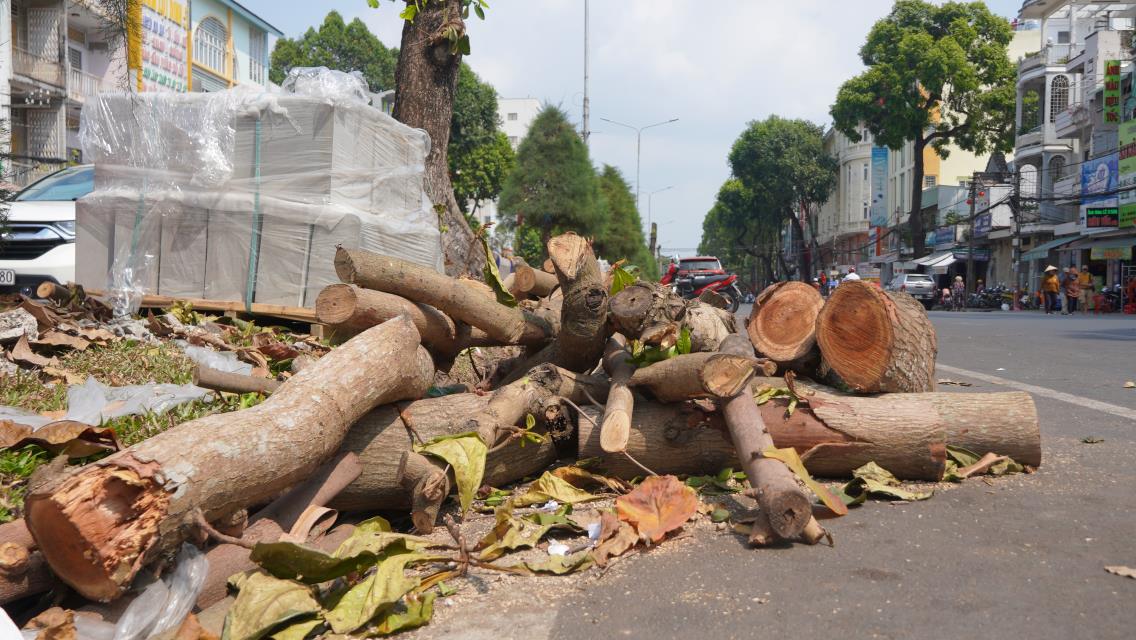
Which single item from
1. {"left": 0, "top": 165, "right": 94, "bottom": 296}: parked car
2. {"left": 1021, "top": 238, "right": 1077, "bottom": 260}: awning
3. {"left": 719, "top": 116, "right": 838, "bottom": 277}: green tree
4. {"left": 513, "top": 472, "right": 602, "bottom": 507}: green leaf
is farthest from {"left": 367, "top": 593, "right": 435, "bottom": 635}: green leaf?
{"left": 719, "top": 116, "right": 838, "bottom": 277}: green tree

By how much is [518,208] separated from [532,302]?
2050cm

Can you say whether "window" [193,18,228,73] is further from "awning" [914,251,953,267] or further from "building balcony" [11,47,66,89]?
"awning" [914,251,953,267]

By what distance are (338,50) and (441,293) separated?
54431 mm

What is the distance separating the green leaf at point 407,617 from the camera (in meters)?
2.74

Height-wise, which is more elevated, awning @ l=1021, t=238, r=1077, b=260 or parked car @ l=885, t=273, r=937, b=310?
awning @ l=1021, t=238, r=1077, b=260

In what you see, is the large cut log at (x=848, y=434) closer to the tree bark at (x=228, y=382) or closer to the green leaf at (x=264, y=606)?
the tree bark at (x=228, y=382)

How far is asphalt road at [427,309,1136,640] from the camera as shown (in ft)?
8.66

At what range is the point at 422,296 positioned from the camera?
4820mm

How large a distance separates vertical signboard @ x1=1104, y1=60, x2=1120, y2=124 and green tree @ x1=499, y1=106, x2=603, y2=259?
22.1m

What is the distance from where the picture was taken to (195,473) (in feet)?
9.09

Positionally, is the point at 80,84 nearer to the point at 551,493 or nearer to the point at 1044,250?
the point at 551,493

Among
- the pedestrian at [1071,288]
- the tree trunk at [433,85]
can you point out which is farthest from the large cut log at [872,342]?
the pedestrian at [1071,288]

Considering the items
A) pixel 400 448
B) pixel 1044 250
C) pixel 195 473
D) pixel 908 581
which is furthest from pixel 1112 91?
pixel 195 473

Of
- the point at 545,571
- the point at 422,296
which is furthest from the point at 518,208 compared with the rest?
the point at 545,571
